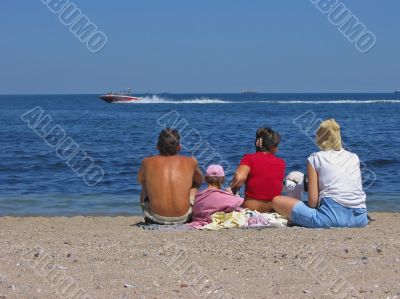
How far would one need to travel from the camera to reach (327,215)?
7230 mm

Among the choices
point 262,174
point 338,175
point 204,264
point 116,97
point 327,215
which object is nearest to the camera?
point 204,264

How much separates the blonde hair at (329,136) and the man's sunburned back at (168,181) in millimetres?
1385

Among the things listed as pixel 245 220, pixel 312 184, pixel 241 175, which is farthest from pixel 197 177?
pixel 312 184

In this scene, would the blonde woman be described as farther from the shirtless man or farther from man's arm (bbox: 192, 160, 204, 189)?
the shirtless man

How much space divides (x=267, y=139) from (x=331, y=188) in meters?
0.96

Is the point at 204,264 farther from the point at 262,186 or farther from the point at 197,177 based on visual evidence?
the point at 262,186

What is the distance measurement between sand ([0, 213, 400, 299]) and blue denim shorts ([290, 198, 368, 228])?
0.65 feet

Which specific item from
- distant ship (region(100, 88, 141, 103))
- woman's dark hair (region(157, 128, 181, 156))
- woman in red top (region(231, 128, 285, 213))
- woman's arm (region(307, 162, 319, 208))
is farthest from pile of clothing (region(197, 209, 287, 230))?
distant ship (region(100, 88, 141, 103))

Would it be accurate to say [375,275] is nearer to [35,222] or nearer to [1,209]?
[35,222]

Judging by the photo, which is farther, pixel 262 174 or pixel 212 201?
pixel 262 174

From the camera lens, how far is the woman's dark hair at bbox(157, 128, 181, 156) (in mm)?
7359

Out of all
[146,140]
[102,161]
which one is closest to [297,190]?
[102,161]

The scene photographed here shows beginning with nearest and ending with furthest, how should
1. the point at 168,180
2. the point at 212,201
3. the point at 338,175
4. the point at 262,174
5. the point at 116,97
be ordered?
the point at 338,175, the point at 168,180, the point at 212,201, the point at 262,174, the point at 116,97

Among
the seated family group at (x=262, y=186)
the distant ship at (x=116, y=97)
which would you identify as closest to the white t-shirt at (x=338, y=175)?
the seated family group at (x=262, y=186)
